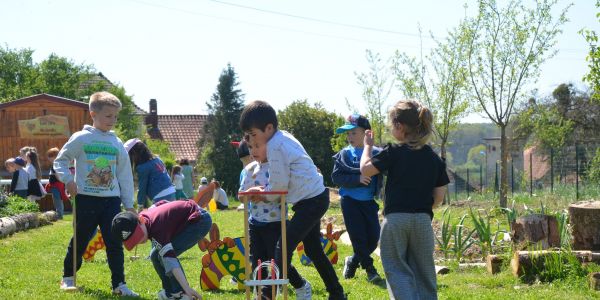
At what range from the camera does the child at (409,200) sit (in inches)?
214

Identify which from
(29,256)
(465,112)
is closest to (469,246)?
(29,256)

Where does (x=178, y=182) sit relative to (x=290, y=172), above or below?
below

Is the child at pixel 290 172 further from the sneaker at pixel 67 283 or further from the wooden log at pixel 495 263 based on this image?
the wooden log at pixel 495 263

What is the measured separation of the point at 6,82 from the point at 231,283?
185 feet

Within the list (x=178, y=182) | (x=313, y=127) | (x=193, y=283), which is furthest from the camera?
(x=313, y=127)

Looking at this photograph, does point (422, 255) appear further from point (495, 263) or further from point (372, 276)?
point (495, 263)

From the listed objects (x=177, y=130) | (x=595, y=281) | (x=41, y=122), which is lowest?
(x=595, y=281)

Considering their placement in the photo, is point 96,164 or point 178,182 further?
point 178,182

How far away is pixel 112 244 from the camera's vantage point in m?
7.32

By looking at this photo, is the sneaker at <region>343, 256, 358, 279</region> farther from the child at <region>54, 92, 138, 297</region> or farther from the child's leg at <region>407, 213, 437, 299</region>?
the child's leg at <region>407, 213, 437, 299</region>

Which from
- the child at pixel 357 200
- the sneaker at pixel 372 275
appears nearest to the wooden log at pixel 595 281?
the sneaker at pixel 372 275

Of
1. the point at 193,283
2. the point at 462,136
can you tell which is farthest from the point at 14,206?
the point at 462,136

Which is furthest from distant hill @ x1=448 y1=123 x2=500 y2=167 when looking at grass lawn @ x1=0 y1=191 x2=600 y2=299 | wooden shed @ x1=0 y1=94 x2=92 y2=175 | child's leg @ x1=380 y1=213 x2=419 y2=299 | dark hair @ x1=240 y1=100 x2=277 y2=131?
wooden shed @ x1=0 y1=94 x2=92 y2=175

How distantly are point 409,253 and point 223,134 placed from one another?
147ft
